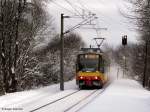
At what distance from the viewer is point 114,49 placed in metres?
191

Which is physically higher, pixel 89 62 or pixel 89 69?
pixel 89 62

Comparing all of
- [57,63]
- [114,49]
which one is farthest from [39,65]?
[114,49]

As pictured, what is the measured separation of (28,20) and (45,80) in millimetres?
15560

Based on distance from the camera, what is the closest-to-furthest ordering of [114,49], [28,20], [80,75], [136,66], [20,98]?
[20,98] < [80,75] < [28,20] < [136,66] < [114,49]

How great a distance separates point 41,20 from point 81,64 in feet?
71.5

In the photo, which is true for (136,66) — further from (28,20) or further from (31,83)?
(28,20)

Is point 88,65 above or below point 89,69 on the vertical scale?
above

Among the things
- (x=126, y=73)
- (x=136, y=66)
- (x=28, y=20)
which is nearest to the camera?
(x=28, y=20)

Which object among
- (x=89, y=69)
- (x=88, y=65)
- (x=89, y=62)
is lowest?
(x=89, y=69)

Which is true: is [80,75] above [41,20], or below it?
below

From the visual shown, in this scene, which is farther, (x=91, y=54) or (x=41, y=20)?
(x=41, y=20)

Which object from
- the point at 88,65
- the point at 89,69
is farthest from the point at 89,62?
the point at 89,69

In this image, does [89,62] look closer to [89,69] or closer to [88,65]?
[88,65]

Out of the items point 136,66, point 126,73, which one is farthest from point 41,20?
point 126,73
